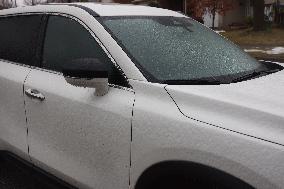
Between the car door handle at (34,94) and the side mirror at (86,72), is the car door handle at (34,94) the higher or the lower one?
the lower one

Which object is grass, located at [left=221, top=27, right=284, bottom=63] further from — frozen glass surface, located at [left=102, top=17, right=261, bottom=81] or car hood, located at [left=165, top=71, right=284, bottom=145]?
car hood, located at [left=165, top=71, right=284, bottom=145]

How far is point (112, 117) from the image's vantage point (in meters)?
2.77

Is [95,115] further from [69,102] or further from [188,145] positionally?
[188,145]

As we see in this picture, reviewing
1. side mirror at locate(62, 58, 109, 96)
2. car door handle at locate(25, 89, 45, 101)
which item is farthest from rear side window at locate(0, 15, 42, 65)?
side mirror at locate(62, 58, 109, 96)

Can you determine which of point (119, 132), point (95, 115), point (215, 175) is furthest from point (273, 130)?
point (95, 115)

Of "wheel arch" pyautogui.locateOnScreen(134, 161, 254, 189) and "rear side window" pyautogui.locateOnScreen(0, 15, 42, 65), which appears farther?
"rear side window" pyautogui.locateOnScreen(0, 15, 42, 65)

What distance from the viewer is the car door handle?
3.36 meters

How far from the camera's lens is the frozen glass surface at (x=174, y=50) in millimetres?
2879

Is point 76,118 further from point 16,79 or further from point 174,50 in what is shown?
point 16,79

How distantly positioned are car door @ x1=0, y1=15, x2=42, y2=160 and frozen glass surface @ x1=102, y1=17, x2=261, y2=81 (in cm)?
90

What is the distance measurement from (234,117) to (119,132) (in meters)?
0.75

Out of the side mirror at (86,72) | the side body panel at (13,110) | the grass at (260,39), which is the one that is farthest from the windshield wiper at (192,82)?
the grass at (260,39)

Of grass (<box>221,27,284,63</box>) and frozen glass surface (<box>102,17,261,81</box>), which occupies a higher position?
frozen glass surface (<box>102,17,261,81</box>)

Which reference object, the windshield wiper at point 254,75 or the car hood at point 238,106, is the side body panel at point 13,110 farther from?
the windshield wiper at point 254,75
